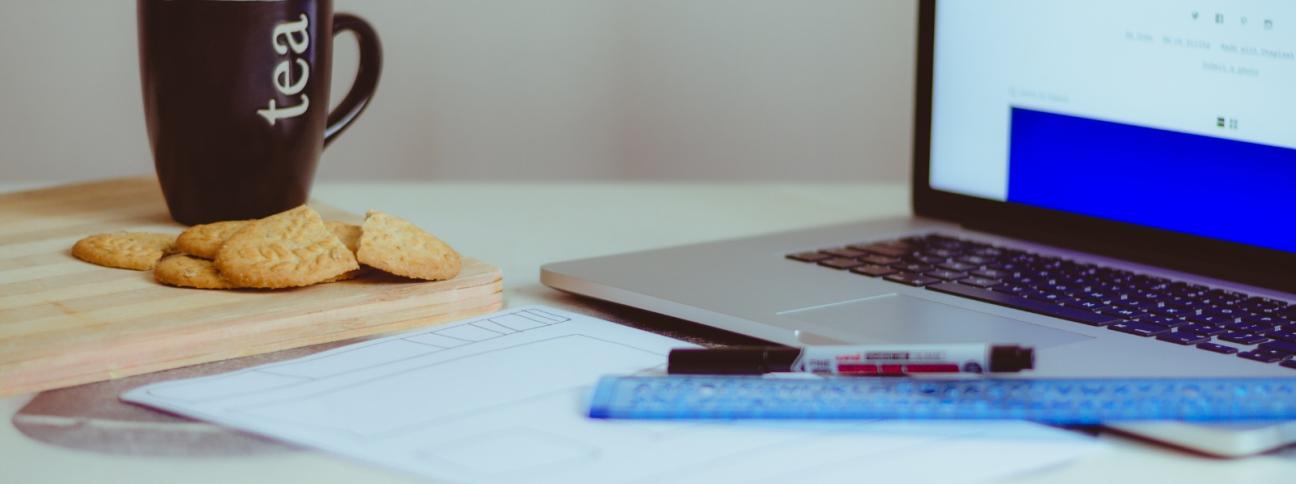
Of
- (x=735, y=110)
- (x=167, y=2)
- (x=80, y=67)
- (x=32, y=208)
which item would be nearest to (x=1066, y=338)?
(x=167, y=2)

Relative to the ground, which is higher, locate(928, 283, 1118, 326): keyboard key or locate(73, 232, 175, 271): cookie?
locate(73, 232, 175, 271): cookie

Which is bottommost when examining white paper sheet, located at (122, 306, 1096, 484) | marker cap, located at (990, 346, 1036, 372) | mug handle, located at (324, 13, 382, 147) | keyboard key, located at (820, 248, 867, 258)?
white paper sheet, located at (122, 306, 1096, 484)

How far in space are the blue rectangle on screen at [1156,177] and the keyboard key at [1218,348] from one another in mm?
193

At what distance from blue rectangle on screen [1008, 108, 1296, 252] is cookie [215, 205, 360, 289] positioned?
0.46 meters

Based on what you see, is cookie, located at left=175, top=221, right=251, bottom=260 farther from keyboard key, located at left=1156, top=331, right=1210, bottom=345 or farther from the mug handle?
keyboard key, located at left=1156, top=331, right=1210, bottom=345

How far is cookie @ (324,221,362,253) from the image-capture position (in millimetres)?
826

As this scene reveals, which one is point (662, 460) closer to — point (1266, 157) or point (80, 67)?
point (1266, 157)

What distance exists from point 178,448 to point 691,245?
425 millimetres

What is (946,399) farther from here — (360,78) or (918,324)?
(360,78)

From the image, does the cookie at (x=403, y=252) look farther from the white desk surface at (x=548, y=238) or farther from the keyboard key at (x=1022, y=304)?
the keyboard key at (x=1022, y=304)

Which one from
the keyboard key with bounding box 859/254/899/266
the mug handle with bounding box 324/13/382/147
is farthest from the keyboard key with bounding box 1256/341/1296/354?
the mug handle with bounding box 324/13/382/147

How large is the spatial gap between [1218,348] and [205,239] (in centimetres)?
53

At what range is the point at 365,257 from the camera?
0.79 m

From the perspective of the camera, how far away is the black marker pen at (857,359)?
2.02 ft
